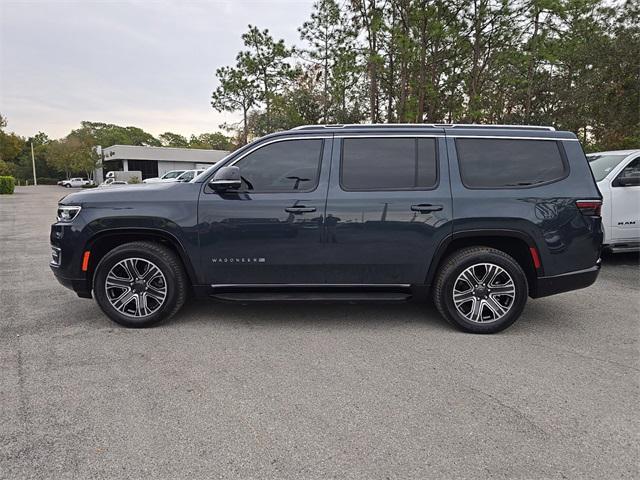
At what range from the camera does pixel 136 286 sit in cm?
418

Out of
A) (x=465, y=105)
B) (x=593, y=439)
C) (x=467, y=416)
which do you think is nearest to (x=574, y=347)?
(x=593, y=439)

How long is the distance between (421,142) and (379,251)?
46.0 inches

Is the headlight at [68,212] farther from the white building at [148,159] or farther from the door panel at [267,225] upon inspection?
the white building at [148,159]

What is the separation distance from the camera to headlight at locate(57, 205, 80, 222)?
4.12 metres

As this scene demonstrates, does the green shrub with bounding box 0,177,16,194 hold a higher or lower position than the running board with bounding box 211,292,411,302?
higher

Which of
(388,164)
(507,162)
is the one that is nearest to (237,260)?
(388,164)

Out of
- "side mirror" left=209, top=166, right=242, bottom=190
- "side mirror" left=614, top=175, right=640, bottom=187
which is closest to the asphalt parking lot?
"side mirror" left=209, top=166, right=242, bottom=190

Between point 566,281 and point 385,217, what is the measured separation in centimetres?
189

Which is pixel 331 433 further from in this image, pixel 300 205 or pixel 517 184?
pixel 517 184

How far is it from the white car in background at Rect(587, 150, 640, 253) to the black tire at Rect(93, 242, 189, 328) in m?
6.28

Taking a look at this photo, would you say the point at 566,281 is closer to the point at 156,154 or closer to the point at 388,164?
the point at 388,164

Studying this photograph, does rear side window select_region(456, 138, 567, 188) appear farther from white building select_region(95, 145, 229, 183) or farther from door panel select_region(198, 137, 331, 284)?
white building select_region(95, 145, 229, 183)

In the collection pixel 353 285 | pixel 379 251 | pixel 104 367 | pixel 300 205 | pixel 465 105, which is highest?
pixel 465 105

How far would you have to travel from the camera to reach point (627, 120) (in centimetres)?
1385
